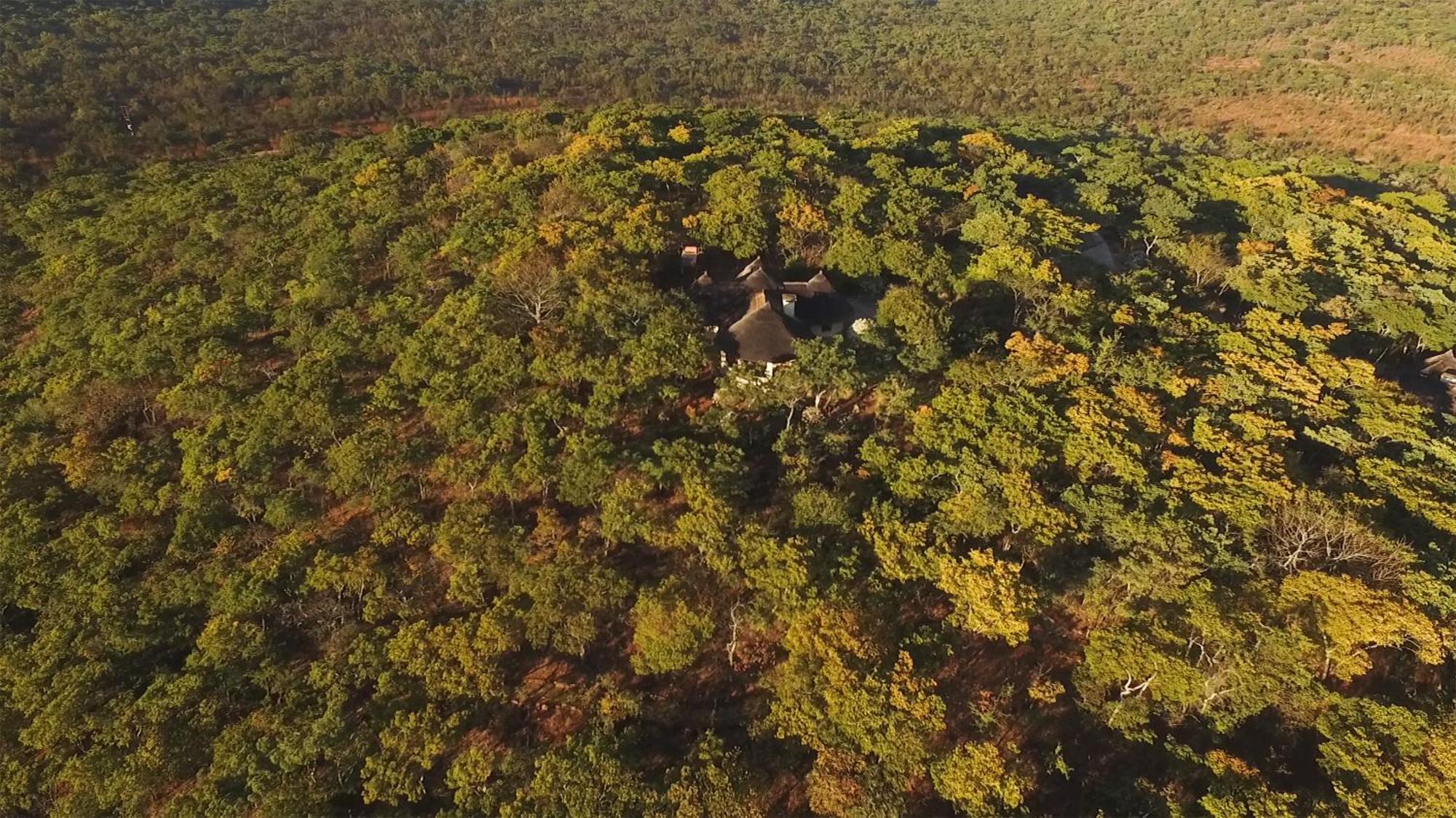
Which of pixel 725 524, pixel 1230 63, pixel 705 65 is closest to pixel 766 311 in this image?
pixel 725 524

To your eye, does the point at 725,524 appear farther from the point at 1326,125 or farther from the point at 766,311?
the point at 1326,125

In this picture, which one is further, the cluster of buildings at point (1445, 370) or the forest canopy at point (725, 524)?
the cluster of buildings at point (1445, 370)

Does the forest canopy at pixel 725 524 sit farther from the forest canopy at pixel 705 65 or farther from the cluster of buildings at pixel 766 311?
the forest canopy at pixel 705 65

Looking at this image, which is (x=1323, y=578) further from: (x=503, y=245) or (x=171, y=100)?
(x=171, y=100)

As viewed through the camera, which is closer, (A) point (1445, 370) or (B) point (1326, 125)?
(A) point (1445, 370)

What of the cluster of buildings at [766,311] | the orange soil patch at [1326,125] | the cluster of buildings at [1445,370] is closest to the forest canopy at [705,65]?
the orange soil patch at [1326,125]

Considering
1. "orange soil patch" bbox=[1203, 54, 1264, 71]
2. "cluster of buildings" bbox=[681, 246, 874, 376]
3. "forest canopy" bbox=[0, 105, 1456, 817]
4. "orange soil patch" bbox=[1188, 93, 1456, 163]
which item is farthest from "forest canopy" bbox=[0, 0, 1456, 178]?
"cluster of buildings" bbox=[681, 246, 874, 376]

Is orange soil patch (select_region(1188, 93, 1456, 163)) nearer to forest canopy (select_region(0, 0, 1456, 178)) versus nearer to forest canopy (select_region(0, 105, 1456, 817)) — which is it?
forest canopy (select_region(0, 0, 1456, 178))
